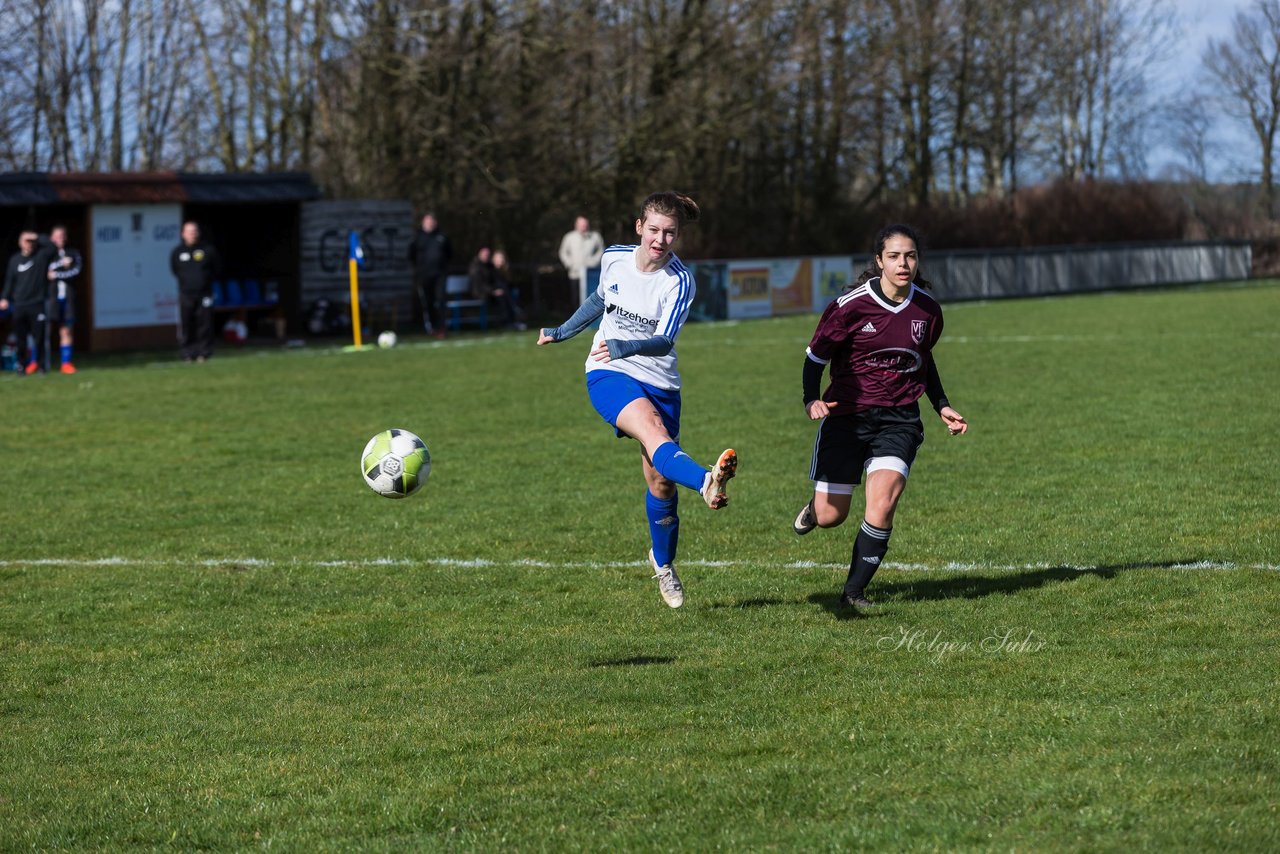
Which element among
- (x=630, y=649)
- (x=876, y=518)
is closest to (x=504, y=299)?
(x=876, y=518)

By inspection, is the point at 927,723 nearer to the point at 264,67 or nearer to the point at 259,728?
the point at 259,728

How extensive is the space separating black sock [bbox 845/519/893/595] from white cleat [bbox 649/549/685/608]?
77 centimetres

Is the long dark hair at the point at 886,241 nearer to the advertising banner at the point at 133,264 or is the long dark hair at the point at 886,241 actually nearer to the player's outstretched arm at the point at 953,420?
the player's outstretched arm at the point at 953,420

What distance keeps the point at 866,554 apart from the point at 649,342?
1.31 m

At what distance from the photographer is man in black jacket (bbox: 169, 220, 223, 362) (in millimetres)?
→ 23484

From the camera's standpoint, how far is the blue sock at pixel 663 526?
7359 mm

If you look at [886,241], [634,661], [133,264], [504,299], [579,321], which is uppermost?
[133,264]

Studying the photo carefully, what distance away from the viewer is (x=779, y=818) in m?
4.40

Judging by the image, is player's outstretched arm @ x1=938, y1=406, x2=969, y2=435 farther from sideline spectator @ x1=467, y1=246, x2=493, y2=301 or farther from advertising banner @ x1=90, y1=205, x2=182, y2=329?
sideline spectator @ x1=467, y1=246, x2=493, y2=301

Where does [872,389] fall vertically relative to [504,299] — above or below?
below

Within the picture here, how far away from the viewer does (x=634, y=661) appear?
638 cm

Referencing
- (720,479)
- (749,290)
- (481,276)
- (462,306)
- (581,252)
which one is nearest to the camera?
(720,479)

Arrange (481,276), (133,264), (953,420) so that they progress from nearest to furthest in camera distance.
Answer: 1. (953,420)
2. (133,264)
3. (481,276)

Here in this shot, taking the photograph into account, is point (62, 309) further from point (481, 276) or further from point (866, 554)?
point (866, 554)
